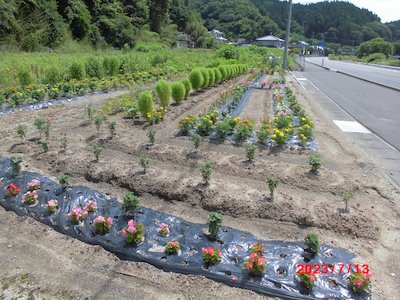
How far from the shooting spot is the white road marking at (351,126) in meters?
8.48

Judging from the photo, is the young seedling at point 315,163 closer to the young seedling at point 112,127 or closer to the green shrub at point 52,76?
the young seedling at point 112,127

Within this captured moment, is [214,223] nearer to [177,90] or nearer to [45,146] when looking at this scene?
[45,146]

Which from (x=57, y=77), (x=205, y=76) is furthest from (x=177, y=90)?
(x=57, y=77)

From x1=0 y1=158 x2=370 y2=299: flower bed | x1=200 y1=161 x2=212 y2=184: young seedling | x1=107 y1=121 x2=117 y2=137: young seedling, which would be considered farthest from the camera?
x1=107 y1=121 x2=117 y2=137: young seedling

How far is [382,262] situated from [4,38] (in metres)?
23.6

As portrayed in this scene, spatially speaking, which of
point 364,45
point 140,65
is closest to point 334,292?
→ point 140,65

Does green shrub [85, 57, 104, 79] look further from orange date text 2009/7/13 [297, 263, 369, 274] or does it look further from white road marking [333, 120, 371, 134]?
orange date text 2009/7/13 [297, 263, 369, 274]

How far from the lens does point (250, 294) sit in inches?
115

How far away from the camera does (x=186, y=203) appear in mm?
4418

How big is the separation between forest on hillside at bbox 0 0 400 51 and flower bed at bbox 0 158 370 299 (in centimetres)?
2055

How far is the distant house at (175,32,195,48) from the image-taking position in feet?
174

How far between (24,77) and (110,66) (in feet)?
15.1

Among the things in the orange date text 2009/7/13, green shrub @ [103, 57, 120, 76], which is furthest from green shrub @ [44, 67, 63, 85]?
the orange date text 2009/7/13

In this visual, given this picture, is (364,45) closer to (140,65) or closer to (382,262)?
(140,65)
